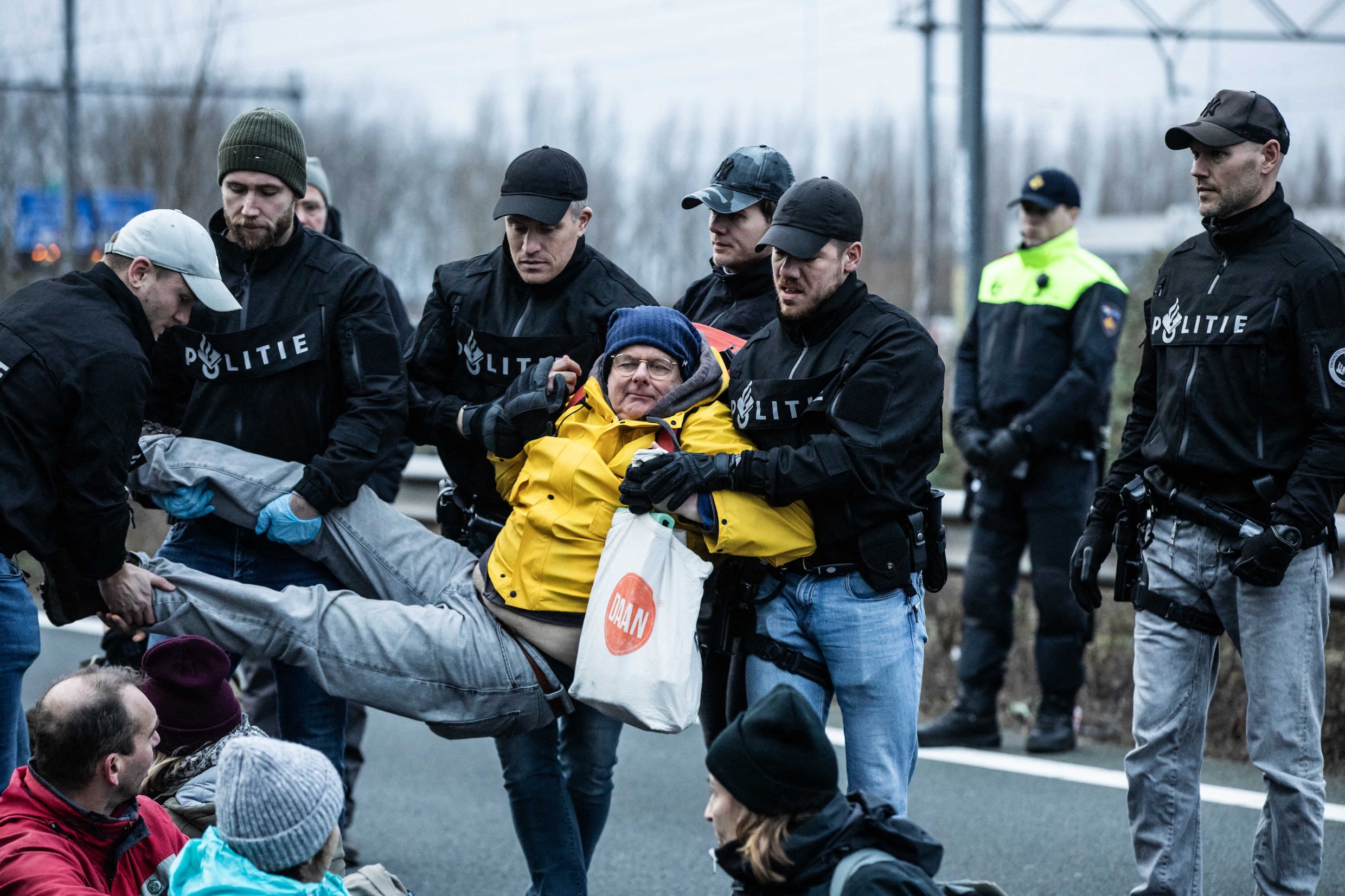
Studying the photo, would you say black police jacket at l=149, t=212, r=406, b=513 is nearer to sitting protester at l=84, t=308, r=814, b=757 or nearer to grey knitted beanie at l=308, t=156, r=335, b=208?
sitting protester at l=84, t=308, r=814, b=757

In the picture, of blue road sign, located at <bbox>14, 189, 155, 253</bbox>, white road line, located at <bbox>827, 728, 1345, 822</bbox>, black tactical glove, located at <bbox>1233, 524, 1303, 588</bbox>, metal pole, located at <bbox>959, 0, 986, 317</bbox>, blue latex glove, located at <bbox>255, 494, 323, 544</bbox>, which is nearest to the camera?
black tactical glove, located at <bbox>1233, 524, 1303, 588</bbox>

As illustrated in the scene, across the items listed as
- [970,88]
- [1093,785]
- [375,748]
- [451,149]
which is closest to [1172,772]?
[1093,785]

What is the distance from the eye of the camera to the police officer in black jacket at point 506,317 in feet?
13.3

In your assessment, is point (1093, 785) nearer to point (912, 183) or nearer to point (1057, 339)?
point (1057, 339)

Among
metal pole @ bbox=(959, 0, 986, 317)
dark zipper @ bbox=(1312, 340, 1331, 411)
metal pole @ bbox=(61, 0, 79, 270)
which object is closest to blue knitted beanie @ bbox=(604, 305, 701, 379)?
dark zipper @ bbox=(1312, 340, 1331, 411)

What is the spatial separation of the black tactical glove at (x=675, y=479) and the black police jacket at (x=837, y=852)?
3.12ft

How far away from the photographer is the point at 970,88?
9500mm

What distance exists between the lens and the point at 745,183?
4203 mm

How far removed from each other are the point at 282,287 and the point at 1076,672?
3.55 m

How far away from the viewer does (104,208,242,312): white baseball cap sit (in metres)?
3.71

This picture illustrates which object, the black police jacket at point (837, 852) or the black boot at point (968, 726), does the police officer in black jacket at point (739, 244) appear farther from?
the black boot at point (968, 726)

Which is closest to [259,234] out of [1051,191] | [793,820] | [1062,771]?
[793,820]

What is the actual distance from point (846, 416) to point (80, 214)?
1644cm

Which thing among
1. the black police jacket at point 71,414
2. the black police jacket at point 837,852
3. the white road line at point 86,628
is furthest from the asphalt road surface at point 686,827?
the white road line at point 86,628
